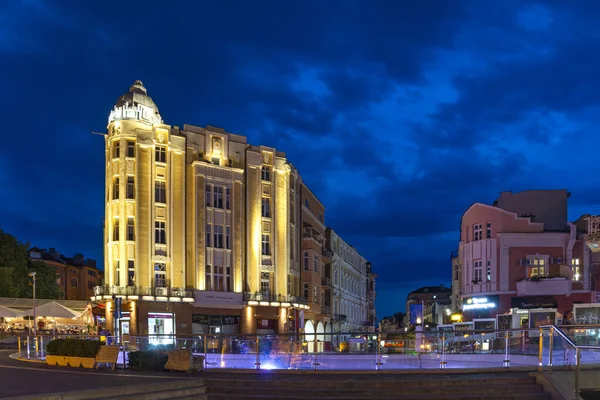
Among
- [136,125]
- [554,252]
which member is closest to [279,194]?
[136,125]

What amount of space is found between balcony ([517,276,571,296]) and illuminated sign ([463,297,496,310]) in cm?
300

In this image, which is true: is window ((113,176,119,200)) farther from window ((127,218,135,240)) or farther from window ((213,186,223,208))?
window ((213,186,223,208))

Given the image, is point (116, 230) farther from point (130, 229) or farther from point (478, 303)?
point (478, 303)

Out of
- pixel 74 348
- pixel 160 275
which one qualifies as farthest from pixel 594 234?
pixel 74 348

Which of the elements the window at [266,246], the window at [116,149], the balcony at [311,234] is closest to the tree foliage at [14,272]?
the window at [116,149]

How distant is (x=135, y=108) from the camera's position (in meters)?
56.1

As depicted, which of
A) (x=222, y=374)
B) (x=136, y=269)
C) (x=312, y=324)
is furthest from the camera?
(x=312, y=324)

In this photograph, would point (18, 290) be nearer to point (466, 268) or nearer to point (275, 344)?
point (466, 268)

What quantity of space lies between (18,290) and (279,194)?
29473mm

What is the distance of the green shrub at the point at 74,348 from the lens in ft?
79.9

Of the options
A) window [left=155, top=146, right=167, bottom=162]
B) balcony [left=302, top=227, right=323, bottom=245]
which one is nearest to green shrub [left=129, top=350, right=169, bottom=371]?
window [left=155, top=146, right=167, bottom=162]

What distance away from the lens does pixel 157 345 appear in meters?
24.5

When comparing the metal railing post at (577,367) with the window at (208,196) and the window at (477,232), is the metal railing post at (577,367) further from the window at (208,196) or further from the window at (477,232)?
the window at (208,196)

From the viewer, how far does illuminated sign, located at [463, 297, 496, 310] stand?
186 ft
